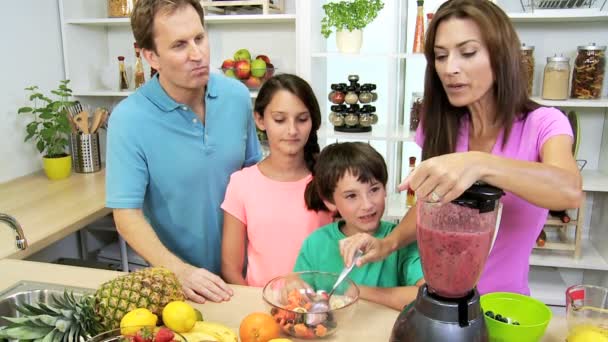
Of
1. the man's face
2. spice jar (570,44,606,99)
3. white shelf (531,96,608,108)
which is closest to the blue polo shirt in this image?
the man's face

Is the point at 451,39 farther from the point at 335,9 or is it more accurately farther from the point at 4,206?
the point at 4,206

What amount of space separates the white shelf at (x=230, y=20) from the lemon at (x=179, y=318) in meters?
1.86

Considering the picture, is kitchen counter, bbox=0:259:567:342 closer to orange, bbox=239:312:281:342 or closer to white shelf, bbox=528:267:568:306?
orange, bbox=239:312:281:342

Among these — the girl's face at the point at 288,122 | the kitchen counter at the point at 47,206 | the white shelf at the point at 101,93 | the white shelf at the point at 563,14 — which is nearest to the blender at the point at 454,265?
the girl's face at the point at 288,122

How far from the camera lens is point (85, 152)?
9.17 feet

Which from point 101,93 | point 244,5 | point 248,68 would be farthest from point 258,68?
point 101,93

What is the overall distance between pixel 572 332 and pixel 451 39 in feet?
2.17

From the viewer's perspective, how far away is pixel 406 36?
9.17ft

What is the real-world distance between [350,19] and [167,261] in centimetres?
160

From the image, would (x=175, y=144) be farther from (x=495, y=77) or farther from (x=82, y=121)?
(x=82, y=121)

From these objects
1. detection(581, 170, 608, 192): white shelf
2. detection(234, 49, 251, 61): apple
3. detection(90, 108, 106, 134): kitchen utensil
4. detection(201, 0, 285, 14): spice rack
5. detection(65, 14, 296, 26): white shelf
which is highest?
detection(201, 0, 285, 14): spice rack

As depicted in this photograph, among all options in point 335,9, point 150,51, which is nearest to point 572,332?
point 150,51

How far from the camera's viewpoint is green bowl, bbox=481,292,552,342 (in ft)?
2.99

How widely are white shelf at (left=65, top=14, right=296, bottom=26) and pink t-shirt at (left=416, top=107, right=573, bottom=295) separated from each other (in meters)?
1.50
